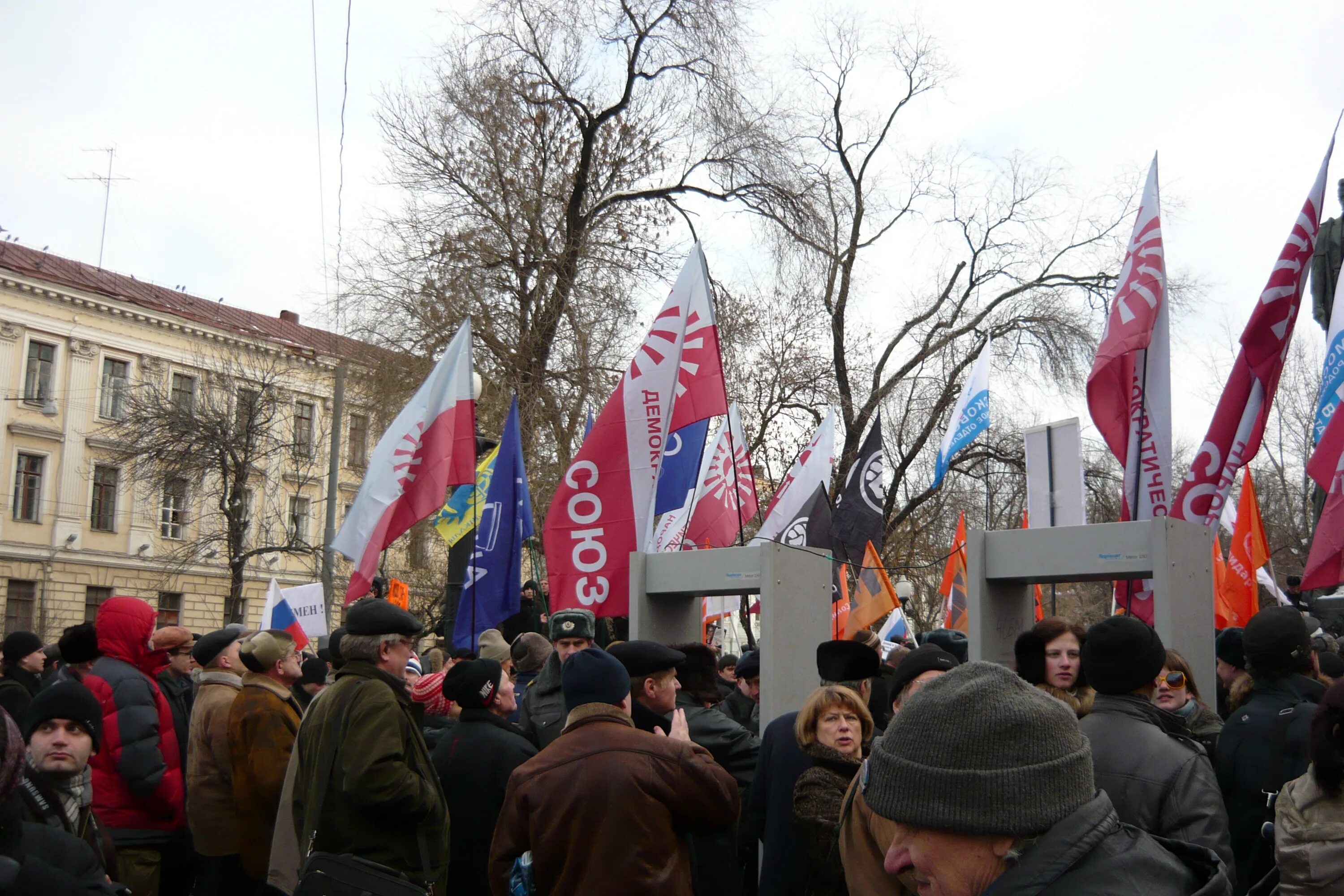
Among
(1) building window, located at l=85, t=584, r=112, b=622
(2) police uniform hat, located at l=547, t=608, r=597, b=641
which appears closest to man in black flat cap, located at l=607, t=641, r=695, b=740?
(2) police uniform hat, located at l=547, t=608, r=597, b=641

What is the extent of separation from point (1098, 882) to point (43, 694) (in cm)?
370

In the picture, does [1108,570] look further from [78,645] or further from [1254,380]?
[78,645]

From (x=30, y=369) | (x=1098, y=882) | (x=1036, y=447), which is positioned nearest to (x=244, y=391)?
(x=30, y=369)

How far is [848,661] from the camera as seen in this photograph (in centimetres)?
548

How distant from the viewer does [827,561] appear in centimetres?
664

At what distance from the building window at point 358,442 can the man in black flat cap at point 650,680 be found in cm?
1634

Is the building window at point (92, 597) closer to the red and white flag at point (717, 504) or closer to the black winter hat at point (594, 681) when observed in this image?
the red and white flag at point (717, 504)

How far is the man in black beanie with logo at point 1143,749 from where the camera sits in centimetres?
359

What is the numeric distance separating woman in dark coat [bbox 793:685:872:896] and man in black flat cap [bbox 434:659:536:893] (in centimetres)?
146

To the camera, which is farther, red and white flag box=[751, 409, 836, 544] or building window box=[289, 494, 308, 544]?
building window box=[289, 494, 308, 544]

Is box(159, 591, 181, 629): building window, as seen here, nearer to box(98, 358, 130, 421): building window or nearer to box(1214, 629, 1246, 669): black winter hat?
box(98, 358, 130, 421): building window

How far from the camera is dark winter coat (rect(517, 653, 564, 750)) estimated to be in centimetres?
617

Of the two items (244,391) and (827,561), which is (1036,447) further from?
(244,391)

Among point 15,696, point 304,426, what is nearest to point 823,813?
point 15,696
